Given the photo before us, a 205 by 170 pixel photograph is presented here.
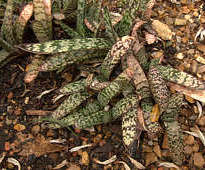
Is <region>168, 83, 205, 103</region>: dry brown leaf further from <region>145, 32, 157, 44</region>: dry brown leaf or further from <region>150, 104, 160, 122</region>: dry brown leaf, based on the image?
<region>145, 32, 157, 44</region>: dry brown leaf

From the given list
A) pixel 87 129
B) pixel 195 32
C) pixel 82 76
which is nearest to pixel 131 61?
pixel 82 76

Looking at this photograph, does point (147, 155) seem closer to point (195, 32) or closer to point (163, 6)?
point (195, 32)

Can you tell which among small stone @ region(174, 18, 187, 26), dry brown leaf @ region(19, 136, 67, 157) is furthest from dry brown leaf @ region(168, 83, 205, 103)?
dry brown leaf @ region(19, 136, 67, 157)

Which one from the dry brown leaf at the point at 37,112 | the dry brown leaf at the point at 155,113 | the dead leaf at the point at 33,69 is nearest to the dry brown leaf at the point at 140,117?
the dry brown leaf at the point at 155,113

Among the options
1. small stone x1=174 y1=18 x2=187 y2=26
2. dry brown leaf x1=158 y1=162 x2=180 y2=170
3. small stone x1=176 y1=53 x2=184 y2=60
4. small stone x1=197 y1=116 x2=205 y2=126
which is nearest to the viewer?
dry brown leaf x1=158 y1=162 x2=180 y2=170

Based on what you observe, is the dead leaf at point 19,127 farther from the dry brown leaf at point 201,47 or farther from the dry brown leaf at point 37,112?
the dry brown leaf at point 201,47

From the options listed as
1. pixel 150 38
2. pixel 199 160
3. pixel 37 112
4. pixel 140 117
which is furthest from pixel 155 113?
pixel 37 112

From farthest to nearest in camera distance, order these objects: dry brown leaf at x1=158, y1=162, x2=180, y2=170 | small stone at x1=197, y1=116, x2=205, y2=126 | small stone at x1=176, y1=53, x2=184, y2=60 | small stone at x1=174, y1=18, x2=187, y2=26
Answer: small stone at x1=174, y1=18, x2=187, y2=26
small stone at x1=176, y1=53, x2=184, y2=60
small stone at x1=197, y1=116, x2=205, y2=126
dry brown leaf at x1=158, y1=162, x2=180, y2=170
